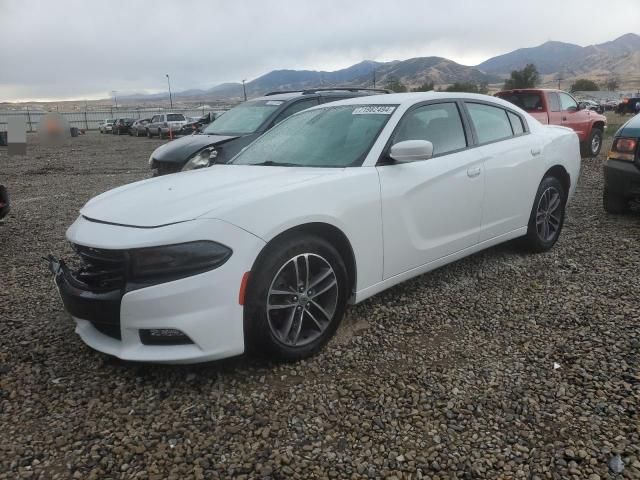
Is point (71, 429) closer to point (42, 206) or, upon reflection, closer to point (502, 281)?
point (502, 281)

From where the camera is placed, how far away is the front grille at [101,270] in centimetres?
271

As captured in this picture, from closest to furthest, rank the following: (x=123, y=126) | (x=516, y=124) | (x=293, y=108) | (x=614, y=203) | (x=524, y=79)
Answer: (x=516, y=124), (x=614, y=203), (x=293, y=108), (x=123, y=126), (x=524, y=79)

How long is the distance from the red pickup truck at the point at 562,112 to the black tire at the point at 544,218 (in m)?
7.13

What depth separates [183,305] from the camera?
8.47 ft

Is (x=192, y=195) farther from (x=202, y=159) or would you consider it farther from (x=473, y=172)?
(x=202, y=159)

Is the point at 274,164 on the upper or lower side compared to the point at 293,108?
lower

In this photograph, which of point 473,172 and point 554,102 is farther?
point 554,102

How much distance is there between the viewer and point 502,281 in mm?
4320

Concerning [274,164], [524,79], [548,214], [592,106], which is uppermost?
[524,79]

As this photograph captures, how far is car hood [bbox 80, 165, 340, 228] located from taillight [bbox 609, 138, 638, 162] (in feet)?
13.5

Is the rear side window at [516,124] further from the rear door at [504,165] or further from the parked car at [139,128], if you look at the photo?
the parked car at [139,128]

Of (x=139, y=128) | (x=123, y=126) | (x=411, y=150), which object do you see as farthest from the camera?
(x=123, y=126)

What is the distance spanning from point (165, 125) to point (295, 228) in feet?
97.5

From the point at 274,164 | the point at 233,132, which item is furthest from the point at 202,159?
the point at 274,164
